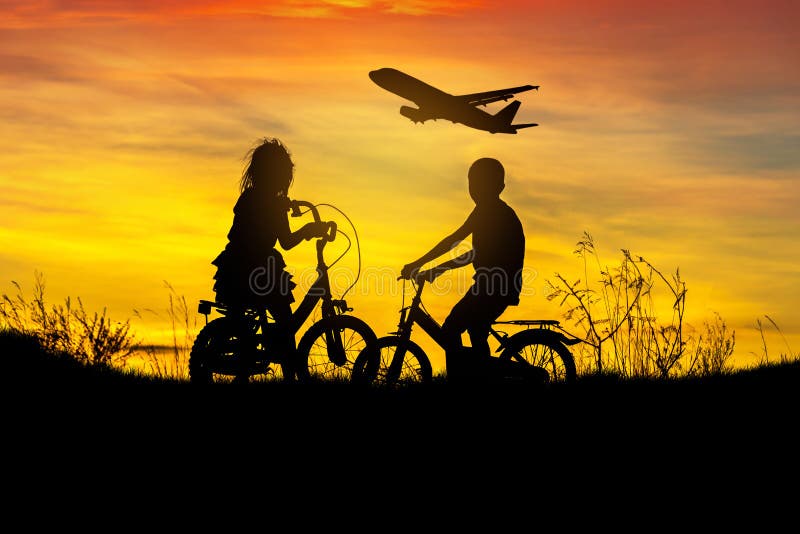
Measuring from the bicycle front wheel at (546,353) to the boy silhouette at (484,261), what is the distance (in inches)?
9.9

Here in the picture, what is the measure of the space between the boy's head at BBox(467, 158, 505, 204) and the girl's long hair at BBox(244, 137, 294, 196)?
1.93 metres

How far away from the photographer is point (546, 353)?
9398mm

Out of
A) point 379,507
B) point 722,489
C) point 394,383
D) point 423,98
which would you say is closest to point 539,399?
point 394,383

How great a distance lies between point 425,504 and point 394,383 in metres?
2.89

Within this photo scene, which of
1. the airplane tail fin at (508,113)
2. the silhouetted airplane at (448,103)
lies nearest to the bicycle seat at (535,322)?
the silhouetted airplane at (448,103)

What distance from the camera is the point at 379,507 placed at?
247 inches

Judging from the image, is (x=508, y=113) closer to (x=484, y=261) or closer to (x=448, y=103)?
(x=448, y=103)

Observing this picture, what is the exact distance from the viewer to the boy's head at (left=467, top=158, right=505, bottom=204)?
29.9ft

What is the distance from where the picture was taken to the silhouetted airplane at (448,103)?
13.7m

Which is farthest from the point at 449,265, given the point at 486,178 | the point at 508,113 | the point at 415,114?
the point at 508,113

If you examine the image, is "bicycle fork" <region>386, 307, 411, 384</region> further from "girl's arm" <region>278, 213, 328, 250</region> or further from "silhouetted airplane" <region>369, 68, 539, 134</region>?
"silhouetted airplane" <region>369, 68, 539, 134</region>

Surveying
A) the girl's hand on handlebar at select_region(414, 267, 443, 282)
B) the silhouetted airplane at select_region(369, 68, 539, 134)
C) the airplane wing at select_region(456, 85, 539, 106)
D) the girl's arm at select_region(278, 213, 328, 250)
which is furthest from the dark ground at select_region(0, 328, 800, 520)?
the airplane wing at select_region(456, 85, 539, 106)

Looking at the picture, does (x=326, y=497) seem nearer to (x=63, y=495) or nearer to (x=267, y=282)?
(x=63, y=495)

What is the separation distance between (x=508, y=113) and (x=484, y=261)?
10.3 m
